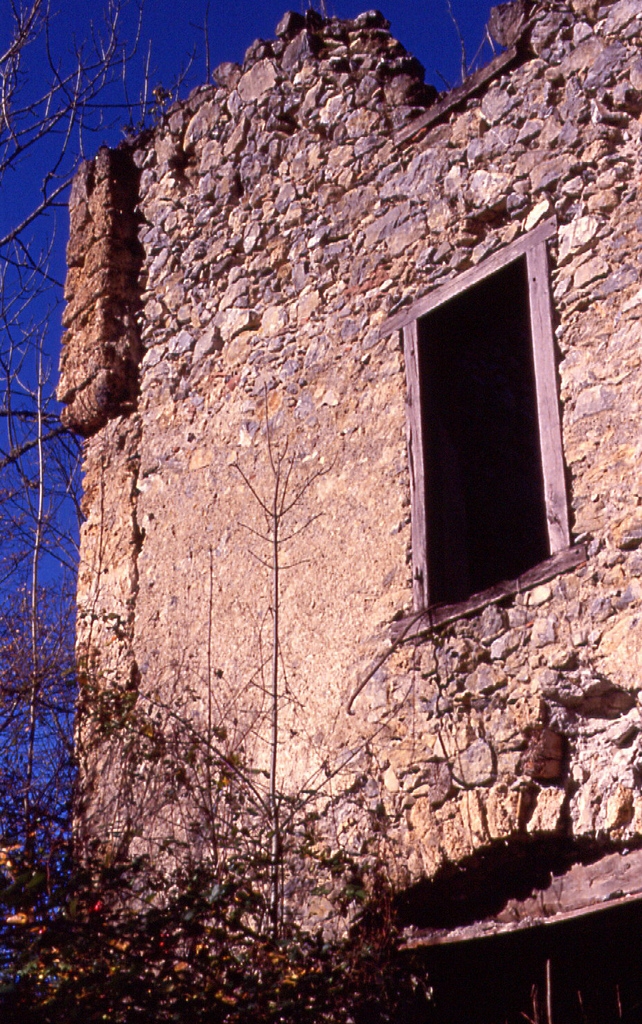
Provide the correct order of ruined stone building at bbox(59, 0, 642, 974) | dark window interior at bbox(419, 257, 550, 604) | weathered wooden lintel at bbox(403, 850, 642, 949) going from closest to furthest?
weathered wooden lintel at bbox(403, 850, 642, 949) → ruined stone building at bbox(59, 0, 642, 974) → dark window interior at bbox(419, 257, 550, 604)

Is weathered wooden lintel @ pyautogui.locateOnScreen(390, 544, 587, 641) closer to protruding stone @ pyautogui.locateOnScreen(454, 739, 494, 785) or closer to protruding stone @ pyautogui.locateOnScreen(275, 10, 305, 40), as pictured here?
protruding stone @ pyautogui.locateOnScreen(454, 739, 494, 785)

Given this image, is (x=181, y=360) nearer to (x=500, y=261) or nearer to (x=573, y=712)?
(x=500, y=261)

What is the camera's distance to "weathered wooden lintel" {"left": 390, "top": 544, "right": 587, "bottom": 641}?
4.52m

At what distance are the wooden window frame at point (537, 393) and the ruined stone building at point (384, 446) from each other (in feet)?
0.04

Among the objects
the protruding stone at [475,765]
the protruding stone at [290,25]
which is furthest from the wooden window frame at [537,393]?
the protruding stone at [290,25]

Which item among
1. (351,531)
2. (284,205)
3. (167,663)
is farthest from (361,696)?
(284,205)

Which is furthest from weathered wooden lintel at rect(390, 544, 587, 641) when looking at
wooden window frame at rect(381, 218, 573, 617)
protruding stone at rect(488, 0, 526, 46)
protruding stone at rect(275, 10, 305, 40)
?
protruding stone at rect(275, 10, 305, 40)

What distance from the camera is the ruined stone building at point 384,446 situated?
448 centimetres

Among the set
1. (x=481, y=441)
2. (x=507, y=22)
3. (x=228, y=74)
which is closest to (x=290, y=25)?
(x=228, y=74)

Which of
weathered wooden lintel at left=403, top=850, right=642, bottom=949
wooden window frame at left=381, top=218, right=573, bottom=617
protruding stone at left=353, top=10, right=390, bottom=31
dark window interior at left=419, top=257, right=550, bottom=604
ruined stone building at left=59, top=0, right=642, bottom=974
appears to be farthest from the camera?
protruding stone at left=353, top=10, right=390, bottom=31

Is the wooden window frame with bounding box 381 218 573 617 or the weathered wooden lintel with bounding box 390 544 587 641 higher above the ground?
the wooden window frame with bounding box 381 218 573 617

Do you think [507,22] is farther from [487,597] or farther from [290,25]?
[487,597]

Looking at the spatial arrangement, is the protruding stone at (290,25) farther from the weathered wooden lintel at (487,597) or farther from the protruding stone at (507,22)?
the weathered wooden lintel at (487,597)

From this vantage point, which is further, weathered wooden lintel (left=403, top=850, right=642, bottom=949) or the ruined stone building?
the ruined stone building
